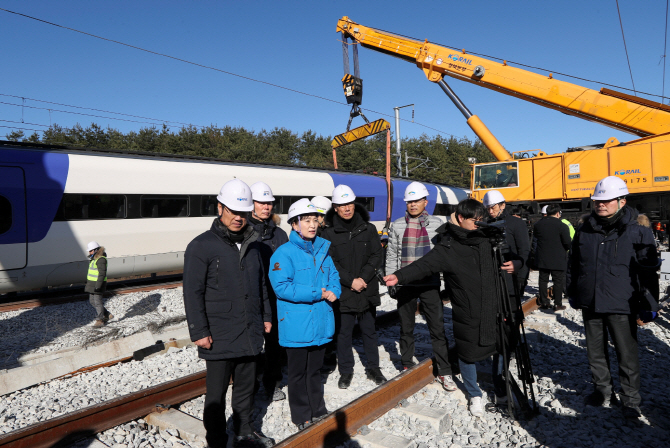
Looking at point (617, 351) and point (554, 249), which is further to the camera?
point (554, 249)

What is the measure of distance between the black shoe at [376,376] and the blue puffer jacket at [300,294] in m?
1.23

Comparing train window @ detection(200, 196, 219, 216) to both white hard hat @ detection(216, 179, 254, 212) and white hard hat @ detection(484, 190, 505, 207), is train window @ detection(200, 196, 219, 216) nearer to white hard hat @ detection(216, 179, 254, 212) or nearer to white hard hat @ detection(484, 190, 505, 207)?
white hard hat @ detection(484, 190, 505, 207)

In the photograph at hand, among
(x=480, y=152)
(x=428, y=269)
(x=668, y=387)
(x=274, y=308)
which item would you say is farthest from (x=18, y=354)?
(x=480, y=152)

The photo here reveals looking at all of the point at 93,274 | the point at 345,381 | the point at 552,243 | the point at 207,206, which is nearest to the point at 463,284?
the point at 345,381

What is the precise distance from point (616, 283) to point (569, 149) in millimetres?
11683

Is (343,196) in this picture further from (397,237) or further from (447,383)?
(447,383)

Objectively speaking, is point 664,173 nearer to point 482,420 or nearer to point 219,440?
point 482,420

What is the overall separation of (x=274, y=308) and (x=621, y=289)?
2.97 metres

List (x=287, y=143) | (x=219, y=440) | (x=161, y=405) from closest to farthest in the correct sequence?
(x=219, y=440)
(x=161, y=405)
(x=287, y=143)

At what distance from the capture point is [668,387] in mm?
4234

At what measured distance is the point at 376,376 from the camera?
176 inches

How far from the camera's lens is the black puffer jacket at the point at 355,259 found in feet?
14.4

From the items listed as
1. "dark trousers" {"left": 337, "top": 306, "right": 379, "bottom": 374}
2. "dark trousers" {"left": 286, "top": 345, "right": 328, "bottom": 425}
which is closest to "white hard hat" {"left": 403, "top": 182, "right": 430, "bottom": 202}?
"dark trousers" {"left": 337, "top": 306, "right": 379, "bottom": 374}

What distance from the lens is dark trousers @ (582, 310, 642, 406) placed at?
12.0ft
